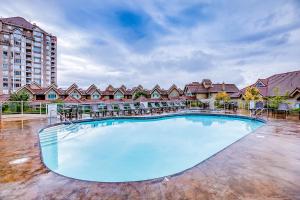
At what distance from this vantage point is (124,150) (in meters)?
7.38

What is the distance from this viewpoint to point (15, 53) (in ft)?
157

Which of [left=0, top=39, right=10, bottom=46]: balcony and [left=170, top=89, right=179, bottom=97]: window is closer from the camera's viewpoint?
[left=170, top=89, right=179, bottom=97]: window

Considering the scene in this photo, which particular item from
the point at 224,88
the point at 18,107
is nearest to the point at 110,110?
the point at 18,107

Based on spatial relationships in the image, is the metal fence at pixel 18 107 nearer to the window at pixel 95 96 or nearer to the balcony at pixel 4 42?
the window at pixel 95 96

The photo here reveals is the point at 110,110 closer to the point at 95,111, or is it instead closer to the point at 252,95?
the point at 95,111

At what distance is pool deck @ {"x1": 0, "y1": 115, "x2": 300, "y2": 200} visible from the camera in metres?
2.93

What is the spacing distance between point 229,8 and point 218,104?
1182cm

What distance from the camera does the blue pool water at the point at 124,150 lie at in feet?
17.2

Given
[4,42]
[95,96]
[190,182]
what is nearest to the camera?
[190,182]

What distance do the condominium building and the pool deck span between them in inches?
2007

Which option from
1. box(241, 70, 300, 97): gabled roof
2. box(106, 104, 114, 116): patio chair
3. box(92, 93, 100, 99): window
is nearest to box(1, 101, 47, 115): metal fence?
box(106, 104, 114, 116): patio chair

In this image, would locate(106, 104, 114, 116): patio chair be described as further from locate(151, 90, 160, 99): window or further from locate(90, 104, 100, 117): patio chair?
locate(151, 90, 160, 99): window

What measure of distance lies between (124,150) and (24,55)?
53.9m

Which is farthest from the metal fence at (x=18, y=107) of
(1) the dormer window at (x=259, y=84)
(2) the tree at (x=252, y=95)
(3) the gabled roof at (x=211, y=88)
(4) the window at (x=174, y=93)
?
(4) the window at (x=174, y=93)
